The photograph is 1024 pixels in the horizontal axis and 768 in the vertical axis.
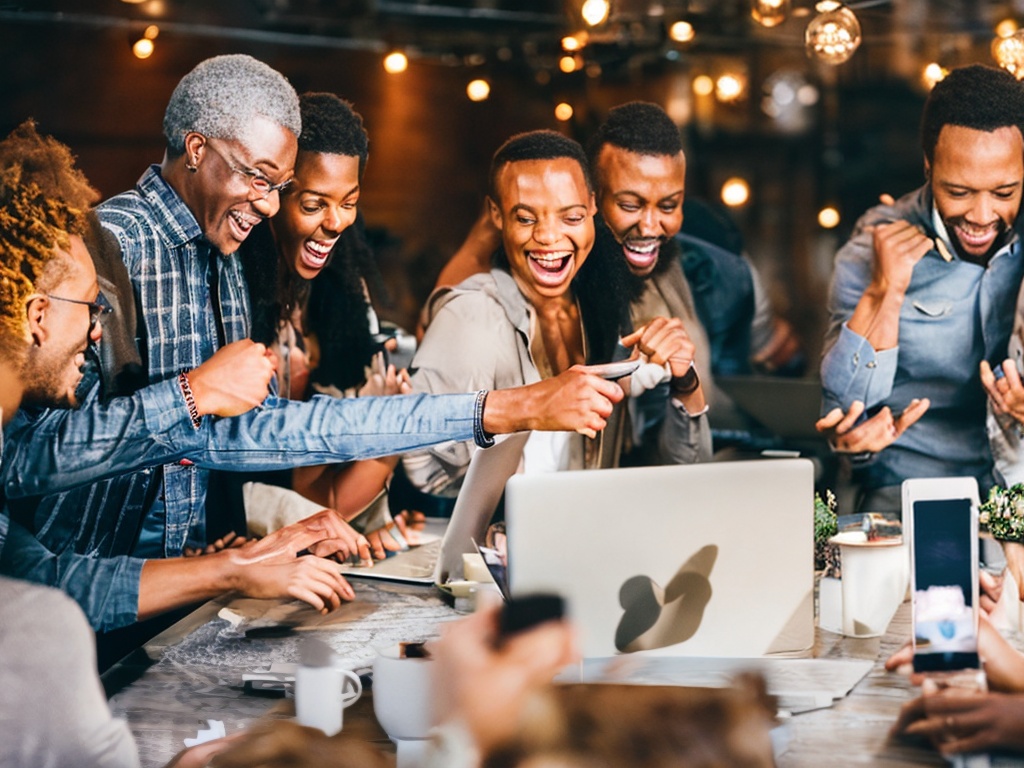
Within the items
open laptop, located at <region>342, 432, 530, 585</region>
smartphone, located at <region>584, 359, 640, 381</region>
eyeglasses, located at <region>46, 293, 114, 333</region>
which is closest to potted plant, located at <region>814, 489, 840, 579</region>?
open laptop, located at <region>342, 432, 530, 585</region>

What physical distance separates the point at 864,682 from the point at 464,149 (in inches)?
74.1

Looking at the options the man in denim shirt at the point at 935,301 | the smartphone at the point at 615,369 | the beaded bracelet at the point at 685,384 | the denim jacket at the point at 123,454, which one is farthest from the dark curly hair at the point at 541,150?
the man in denim shirt at the point at 935,301

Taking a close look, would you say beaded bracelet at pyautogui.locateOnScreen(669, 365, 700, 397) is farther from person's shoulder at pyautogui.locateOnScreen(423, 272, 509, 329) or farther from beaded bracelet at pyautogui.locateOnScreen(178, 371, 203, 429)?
beaded bracelet at pyautogui.locateOnScreen(178, 371, 203, 429)

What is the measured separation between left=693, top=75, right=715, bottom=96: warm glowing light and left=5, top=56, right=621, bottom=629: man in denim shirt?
1.10m

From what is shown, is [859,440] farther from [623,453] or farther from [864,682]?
[864,682]

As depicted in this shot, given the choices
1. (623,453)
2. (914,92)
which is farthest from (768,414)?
(914,92)

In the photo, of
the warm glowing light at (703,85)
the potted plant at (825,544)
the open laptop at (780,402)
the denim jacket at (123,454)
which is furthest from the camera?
the warm glowing light at (703,85)

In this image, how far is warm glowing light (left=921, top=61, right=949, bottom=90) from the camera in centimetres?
321

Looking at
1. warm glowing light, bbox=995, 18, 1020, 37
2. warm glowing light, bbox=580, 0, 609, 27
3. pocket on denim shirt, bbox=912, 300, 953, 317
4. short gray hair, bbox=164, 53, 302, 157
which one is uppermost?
warm glowing light, bbox=580, 0, 609, 27

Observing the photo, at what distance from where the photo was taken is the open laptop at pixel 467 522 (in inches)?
100.0

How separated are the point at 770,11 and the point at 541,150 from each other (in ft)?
2.71

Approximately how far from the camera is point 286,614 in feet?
8.12

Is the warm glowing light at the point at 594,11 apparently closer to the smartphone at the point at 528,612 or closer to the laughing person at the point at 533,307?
the laughing person at the point at 533,307

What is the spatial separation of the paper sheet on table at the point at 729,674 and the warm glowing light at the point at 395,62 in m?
1.98
